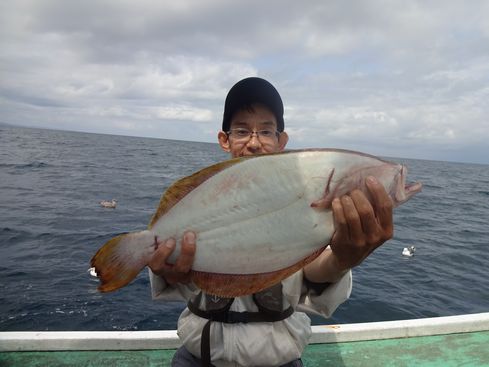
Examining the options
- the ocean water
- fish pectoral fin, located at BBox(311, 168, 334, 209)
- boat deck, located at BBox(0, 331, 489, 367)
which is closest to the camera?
fish pectoral fin, located at BBox(311, 168, 334, 209)

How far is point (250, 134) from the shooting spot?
2.83m

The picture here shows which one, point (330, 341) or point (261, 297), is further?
point (330, 341)

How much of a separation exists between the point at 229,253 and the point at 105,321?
6.63 metres

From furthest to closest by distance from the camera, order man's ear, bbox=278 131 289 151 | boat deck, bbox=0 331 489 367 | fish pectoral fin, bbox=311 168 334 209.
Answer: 1. boat deck, bbox=0 331 489 367
2. man's ear, bbox=278 131 289 151
3. fish pectoral fin, bbox=311 168 334 209

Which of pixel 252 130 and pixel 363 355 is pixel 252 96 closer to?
pixel 252 130

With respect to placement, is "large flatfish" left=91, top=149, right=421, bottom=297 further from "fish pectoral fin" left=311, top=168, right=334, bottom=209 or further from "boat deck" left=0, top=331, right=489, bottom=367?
"boat deck" left=0, top=331, right=489, bottom=367

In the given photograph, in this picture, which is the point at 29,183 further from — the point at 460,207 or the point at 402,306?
the point at 460,207

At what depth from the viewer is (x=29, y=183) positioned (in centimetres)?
2295

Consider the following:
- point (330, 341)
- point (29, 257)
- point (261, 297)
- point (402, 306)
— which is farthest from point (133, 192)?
point (261, 297)

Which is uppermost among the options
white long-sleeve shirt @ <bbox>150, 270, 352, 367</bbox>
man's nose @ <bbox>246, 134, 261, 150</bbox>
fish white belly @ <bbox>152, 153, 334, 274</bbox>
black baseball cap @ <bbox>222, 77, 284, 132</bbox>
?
black baseball cap @ <bbox>222, 77, 284, 132</bbox>

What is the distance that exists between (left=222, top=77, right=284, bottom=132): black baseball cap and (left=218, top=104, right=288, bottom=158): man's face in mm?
38

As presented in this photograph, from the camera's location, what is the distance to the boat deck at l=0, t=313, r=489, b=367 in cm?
373

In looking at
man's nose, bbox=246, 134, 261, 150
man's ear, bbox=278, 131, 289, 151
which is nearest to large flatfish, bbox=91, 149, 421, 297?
man's nose, bbox=246, 134, 261, 150

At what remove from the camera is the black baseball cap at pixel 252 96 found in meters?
2.81
